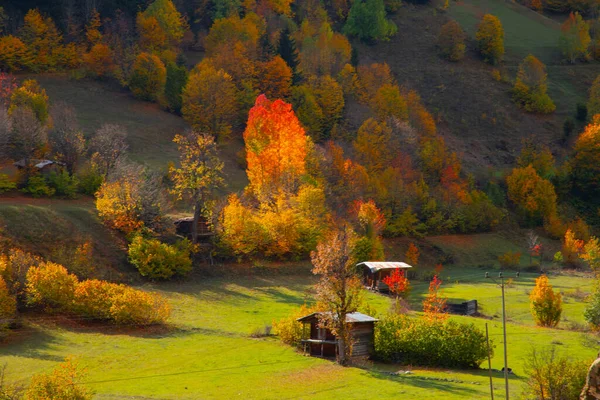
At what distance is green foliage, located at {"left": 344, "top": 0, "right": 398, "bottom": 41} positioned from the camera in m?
160

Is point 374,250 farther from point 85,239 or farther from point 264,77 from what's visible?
point 264,77

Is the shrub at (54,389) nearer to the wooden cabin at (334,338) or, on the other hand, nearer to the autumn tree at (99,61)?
the wooden cabin at (334,338)

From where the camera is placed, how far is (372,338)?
186 ft

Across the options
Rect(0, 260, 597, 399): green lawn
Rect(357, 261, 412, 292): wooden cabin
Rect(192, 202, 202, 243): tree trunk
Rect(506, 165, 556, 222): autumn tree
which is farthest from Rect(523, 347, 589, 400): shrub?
Rect(506, 165, 556, 222): autumn tree

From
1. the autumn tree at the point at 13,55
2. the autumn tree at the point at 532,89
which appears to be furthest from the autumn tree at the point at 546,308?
the autumn tree at the point at 532,89

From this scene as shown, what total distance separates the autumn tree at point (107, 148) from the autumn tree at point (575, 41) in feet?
345

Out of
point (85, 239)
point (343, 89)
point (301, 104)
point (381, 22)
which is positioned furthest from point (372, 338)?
point (381, 22)

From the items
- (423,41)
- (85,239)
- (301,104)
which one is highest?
(423,41)

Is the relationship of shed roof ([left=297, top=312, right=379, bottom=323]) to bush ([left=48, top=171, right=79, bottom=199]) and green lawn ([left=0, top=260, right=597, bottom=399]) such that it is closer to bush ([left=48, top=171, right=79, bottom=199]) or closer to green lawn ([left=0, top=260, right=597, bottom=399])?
green lawn ([left=0, top=260, right=597, bottom=399])

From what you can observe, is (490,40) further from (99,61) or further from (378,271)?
(378,271)

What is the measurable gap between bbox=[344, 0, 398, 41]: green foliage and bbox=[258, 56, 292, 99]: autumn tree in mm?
40331

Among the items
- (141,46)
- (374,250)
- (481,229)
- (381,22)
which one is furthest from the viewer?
(381,22)

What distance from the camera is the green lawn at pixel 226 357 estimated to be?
46.3 m

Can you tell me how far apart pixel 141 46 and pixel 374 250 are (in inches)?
2401
